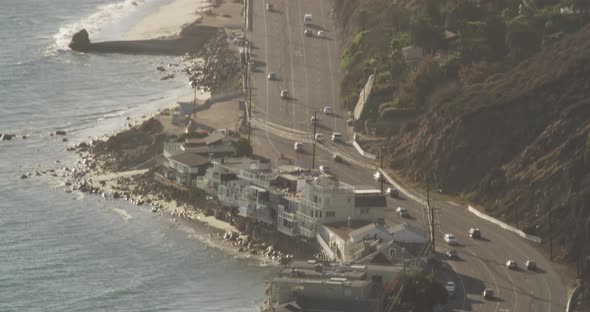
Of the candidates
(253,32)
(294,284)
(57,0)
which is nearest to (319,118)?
(253,32)

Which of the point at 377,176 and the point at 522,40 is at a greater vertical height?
the point at 522,40

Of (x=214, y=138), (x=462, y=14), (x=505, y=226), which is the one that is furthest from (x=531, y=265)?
(x=462, y=14)

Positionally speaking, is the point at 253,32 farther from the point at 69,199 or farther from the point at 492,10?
the point at 69,199

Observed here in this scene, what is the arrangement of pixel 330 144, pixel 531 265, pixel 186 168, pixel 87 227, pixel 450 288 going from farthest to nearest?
pixel 330 144 → pixel 186 168 → pixel 87 227 → pixel 531 265 → pixel 450 288

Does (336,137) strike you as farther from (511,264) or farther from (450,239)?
(511,264)

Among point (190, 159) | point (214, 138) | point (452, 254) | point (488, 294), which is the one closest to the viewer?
point (488, 294)

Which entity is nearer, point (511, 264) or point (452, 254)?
point (511, 264)

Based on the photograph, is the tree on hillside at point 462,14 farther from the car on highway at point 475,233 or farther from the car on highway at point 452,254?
the car on highway at point 452,254
